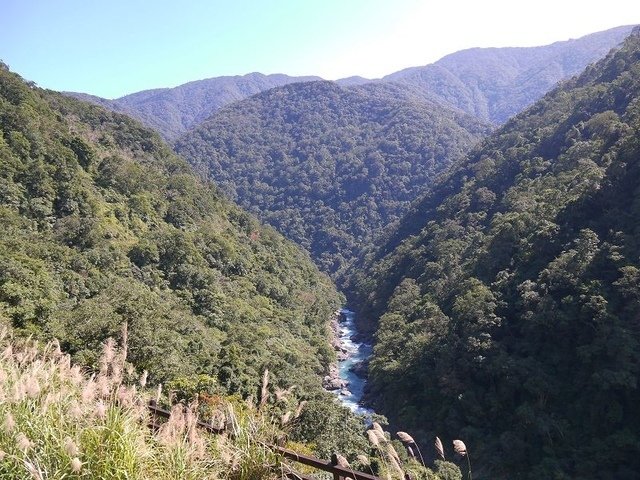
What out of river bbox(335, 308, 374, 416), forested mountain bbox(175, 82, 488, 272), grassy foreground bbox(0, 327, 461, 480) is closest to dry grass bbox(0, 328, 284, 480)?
grassy foreground bbox(0, 327, 461, 480)

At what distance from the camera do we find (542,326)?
28.3m

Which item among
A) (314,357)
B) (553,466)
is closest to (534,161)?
(314,357)

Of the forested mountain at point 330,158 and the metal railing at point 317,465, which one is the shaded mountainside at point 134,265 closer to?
the metal railing at point 317,465

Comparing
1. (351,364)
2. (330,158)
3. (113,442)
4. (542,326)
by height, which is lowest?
(351,364)

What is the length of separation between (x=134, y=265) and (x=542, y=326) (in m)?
28.7

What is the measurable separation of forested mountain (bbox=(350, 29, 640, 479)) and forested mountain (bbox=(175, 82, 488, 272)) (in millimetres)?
55208

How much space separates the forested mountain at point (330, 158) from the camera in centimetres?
10750

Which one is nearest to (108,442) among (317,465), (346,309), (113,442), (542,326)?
(113,442)

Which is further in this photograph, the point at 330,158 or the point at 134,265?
the point at 330,158

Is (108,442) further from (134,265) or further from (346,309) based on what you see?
(346,309)

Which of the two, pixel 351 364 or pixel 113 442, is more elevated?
pixel 113 442

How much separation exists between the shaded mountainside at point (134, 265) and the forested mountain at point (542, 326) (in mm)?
8889

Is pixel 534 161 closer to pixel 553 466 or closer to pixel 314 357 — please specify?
pixel 314 357

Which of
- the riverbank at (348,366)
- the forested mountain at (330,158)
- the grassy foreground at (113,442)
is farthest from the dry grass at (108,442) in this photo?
the forested mountain at (330,158)
